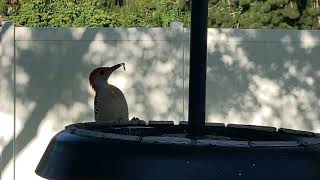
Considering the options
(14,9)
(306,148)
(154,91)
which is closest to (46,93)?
(154,91)

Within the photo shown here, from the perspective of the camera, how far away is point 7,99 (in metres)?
5.36

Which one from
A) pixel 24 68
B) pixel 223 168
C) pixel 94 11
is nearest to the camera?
pixel 223 168

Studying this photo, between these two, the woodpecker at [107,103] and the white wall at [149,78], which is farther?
the white wall at [149,78]

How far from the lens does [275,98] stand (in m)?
5.56

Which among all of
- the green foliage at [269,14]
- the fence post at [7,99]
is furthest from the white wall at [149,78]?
the green foliage at [269,14]

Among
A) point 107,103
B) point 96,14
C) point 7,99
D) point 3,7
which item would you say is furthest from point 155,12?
point 107,103

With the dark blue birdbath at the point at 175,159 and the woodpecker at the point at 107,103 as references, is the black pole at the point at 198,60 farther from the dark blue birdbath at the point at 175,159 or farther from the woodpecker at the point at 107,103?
the woodpecker at the point at 107,103

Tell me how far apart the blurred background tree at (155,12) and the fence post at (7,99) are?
30.6ft

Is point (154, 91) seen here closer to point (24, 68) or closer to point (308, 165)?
point (24, 68)

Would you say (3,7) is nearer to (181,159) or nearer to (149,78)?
(149,78)

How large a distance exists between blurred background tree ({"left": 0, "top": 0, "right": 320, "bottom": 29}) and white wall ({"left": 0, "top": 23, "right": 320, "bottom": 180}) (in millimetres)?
9310

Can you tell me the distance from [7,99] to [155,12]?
11576 millimetres

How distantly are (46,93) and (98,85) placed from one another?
1871 mm

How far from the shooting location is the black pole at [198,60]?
1272 mm
